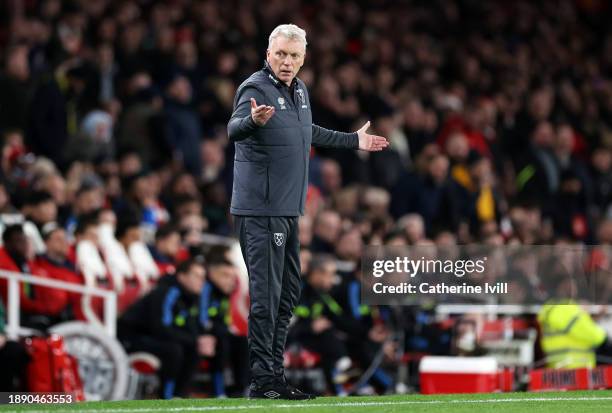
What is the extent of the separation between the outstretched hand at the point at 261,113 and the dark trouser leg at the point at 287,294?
0.77 m

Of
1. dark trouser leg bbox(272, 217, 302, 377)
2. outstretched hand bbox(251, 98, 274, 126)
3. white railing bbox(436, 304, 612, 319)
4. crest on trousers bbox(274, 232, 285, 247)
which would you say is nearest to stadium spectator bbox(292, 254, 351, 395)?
white railing bbox(436, 304, 612, 319)

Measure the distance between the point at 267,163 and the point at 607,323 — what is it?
6113 millimetres

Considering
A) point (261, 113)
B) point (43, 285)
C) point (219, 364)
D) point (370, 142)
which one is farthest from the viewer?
point (219, 364)

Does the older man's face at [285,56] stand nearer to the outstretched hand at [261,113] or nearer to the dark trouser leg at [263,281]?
the outstretched hand at [261,113]

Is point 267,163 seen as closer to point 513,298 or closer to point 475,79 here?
point 513,298

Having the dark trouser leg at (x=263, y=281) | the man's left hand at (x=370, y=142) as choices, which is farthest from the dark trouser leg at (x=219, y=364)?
the man's left hand at (x=370, y=142)

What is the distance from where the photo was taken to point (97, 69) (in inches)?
624

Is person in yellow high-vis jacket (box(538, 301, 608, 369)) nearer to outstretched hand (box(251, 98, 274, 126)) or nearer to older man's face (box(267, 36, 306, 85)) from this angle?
older man's face (box(267, 36, 306, 85))

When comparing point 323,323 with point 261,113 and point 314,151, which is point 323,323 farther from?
point 261,113

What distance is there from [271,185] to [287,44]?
749mm

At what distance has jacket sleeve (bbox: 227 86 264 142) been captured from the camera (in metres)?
8.01

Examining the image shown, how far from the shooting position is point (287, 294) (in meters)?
8.57

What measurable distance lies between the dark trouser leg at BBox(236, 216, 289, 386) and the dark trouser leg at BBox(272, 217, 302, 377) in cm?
9

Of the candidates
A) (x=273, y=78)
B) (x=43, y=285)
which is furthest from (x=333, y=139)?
(x=43, y=285)
